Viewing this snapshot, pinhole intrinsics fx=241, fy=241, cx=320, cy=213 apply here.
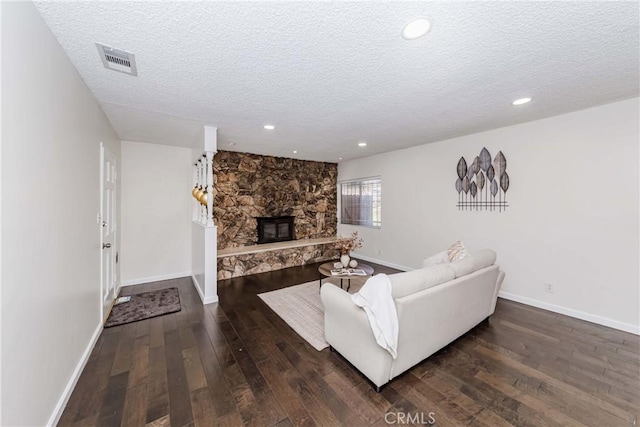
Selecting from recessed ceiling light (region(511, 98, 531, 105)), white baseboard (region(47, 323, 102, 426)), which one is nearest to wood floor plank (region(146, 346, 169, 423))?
white baseboard (region(47, 323, 102, 426))

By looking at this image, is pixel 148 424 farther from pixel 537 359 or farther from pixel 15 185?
pixel 537 359

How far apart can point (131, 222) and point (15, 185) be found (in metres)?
3.42

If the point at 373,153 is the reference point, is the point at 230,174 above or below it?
below

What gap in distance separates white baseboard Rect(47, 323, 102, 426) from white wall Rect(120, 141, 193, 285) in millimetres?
1927

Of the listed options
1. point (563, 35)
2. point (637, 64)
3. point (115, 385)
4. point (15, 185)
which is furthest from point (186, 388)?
point (637, 64)

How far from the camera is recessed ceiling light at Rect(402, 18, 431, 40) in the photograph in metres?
1.48

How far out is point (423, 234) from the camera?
474 cm

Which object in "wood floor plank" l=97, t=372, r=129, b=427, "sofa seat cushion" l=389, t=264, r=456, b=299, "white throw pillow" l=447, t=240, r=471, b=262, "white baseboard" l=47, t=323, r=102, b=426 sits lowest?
"wood floor plank" l=97, t=372, r=129, b=427

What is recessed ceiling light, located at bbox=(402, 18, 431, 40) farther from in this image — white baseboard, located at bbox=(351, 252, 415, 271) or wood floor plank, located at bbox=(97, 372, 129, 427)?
white baseboard, located at bbox=(351, 252, 415, 271)

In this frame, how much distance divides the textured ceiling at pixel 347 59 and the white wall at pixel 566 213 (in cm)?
37

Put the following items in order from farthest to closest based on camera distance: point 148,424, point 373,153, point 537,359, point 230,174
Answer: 1. point 373,153
2. point 230,174
3. point 537,359
4. point 148,424

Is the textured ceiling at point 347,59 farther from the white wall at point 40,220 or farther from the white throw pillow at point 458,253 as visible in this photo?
the white throw pillow at point 458,253

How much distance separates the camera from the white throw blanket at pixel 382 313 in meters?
1.74

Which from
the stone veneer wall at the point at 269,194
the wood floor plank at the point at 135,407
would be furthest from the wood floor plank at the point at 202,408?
the stone veneer wall at the point at 269,194
